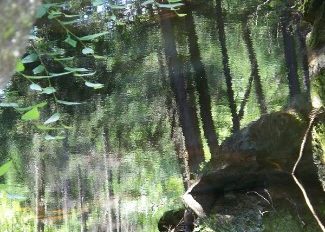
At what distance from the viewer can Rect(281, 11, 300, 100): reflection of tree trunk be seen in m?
4.13

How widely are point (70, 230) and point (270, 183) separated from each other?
9.21 ft

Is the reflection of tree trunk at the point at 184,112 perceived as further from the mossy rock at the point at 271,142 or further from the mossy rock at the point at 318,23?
the mossy rock at the point at 318,23

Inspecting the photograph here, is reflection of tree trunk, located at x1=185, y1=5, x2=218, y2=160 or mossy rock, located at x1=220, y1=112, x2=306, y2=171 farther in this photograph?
reflection of tree trunk, located at x1=185, y1=5, x2=218, y2=160

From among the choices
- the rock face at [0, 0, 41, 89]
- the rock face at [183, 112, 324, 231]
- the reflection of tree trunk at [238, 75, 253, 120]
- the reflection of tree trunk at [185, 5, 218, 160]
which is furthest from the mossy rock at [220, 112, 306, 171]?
the rock face at [0, 0, 41, 89]

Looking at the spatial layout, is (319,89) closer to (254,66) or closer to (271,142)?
(271,142)

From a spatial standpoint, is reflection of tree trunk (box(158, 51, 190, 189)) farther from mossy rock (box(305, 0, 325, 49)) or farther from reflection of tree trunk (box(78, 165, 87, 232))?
mossy rock (box(305, 0, 325, 49))

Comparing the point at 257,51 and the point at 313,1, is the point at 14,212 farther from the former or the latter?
the point at 313,1

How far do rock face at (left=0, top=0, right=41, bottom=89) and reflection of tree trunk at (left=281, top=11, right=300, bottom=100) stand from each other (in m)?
3.85

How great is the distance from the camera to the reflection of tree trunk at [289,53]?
13.6 ft

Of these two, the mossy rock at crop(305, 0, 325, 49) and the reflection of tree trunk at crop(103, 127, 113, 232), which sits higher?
the mossy rock at crop(305, 0, 325, 49)

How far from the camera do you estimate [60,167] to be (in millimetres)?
4367

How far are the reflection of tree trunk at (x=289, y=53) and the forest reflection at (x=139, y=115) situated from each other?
0.04 ft

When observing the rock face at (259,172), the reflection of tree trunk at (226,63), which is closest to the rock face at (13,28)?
the rock face at (259,172)

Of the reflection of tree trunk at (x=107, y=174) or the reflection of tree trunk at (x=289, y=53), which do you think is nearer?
the reflection of tree trunk at (x=289, y=53)
